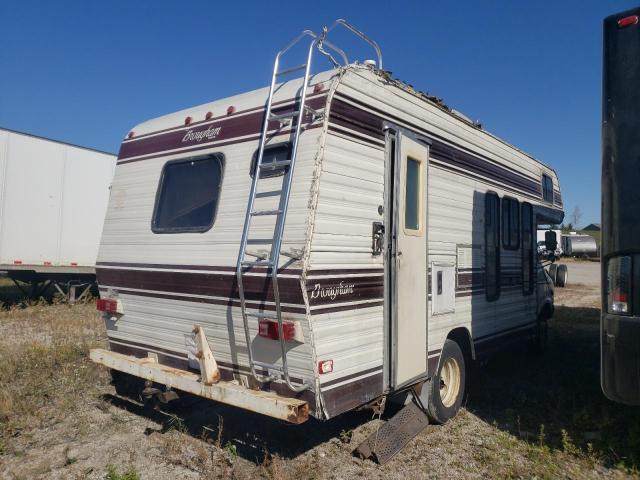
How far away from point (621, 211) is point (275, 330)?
105 inches

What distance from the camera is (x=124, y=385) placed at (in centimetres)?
602

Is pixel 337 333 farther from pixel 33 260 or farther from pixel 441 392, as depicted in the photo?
pixel 33 260

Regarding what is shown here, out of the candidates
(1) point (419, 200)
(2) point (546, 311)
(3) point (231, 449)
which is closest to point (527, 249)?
(2) point (546, 311)

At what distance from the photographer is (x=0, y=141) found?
11281 millimetres

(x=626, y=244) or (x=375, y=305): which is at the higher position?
(x=626, y=244)

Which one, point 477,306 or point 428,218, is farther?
point 477,306

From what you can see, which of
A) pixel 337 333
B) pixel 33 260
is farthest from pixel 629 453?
pixel 33 260

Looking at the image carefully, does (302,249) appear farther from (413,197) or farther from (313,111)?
(413,197)

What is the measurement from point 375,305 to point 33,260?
10.4m

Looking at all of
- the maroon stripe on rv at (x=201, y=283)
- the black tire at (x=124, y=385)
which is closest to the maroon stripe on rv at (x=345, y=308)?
the maroon stripe on rv at (x=201, y=283)

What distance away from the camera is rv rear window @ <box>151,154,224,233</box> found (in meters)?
4.61

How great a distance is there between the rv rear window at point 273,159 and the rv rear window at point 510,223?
3535 mm

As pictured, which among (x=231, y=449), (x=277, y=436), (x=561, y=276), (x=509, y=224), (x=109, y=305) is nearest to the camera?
(x=231, y=449)

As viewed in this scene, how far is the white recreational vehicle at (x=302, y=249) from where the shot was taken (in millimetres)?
3811
